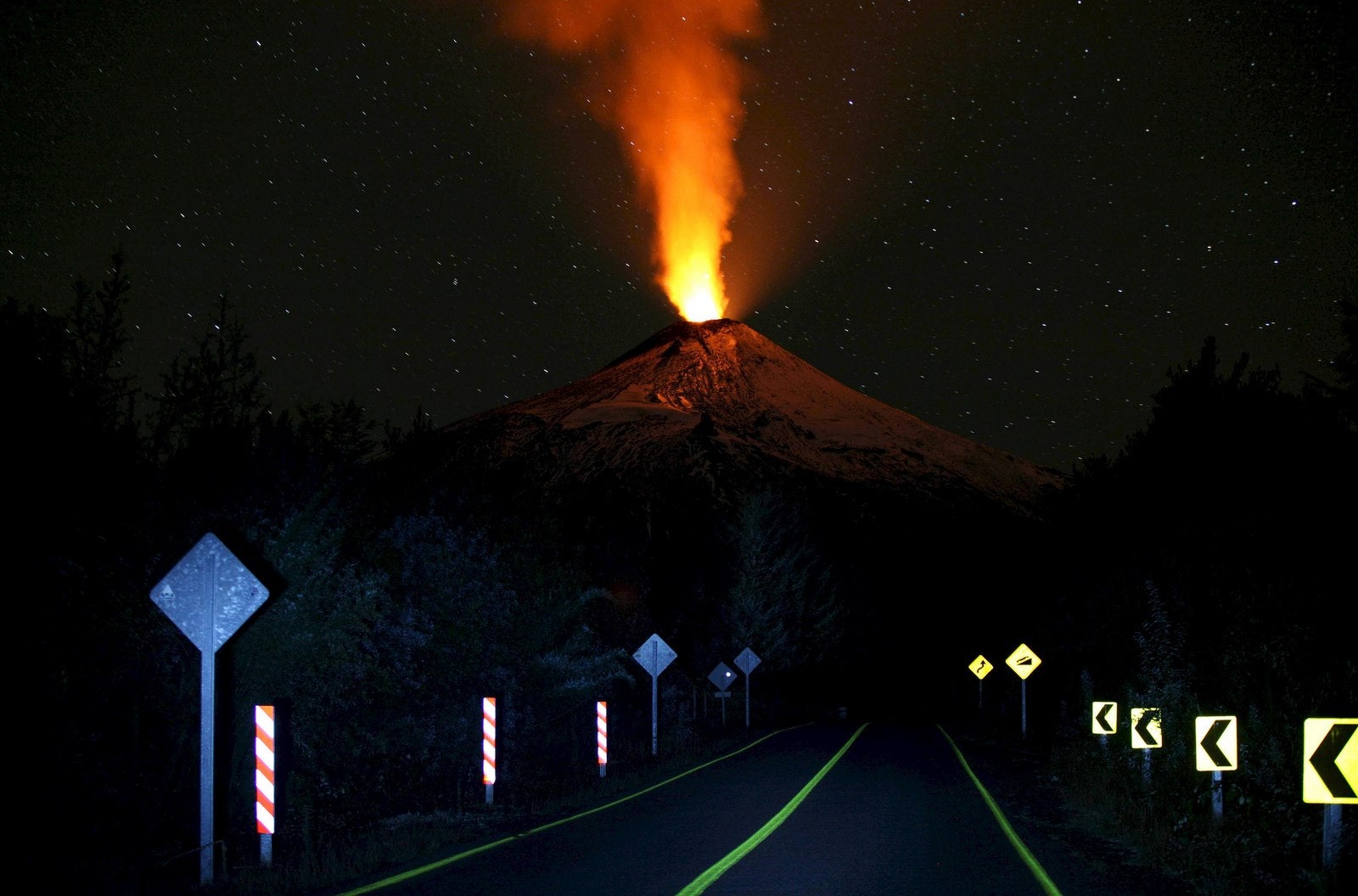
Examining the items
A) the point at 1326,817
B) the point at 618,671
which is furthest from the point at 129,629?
the point at 618,671

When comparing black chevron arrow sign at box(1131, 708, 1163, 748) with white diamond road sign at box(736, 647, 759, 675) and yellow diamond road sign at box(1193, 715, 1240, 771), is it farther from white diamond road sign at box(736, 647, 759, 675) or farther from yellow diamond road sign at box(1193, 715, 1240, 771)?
white diamond road sign at box(736, 647, 759, 675)

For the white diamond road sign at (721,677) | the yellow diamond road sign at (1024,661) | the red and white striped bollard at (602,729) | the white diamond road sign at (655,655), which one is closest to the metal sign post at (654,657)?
the white diamond road sign at (655,655)

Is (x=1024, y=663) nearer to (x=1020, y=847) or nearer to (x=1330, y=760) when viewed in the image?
(x=1020, y=847)

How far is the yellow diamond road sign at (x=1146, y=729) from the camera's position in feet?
56.9

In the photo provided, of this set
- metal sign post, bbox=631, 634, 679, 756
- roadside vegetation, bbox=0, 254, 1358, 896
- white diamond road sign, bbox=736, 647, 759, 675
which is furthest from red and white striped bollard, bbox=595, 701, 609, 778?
white diamond road sign, bbox=736, 647, 759, 675

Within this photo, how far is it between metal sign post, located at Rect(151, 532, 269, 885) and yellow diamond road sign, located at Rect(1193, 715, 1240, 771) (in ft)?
31.7

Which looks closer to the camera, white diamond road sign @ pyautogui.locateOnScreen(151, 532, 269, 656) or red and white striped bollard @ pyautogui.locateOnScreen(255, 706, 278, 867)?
white diamond road sign @ pyautogui.locateOnScreen(151, 532, 269, 656)

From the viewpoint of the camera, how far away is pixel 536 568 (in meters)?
28.6

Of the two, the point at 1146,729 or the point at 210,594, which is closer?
the point at 210,594

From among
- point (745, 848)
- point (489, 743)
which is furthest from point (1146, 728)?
point (489, 743)

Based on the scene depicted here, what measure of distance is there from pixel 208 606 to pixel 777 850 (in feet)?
20.7

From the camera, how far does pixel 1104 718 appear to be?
71.6ft

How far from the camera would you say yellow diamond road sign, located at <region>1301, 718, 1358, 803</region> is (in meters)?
9.57

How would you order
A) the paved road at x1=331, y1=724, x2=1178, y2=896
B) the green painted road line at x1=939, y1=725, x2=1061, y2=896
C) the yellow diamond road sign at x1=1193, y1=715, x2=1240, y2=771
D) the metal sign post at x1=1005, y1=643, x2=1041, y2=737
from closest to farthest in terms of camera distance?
the paved road at x1=331, y1=724, x2=1178, y2=896, the green painted road line at x1=939, y1=725, x2=1061, y2=896, the yellow diamond road sign at x1=1193, y1=715, x2=1240, y2=771, the metal sign post at x1=1005, y1=643, x2=1041, y2=737
